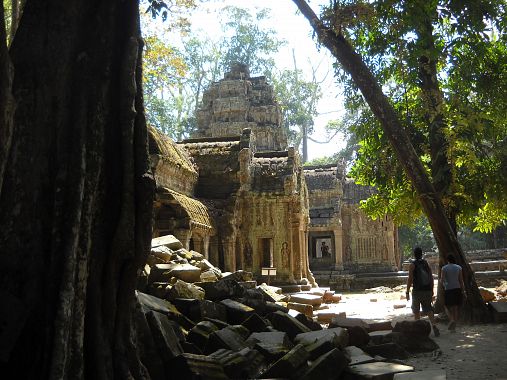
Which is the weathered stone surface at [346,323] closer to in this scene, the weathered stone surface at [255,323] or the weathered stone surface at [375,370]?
the weathered stone surface at [255,323]

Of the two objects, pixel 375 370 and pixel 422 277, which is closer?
pixel 375 370

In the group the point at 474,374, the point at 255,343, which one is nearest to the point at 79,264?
the point at 255,343

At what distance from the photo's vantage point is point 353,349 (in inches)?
256

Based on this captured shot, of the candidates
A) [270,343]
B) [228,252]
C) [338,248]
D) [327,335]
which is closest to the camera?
[270,343]

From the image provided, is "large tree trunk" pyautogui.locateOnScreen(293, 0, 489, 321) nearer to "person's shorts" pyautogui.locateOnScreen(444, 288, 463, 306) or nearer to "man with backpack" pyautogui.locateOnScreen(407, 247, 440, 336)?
"person's shorts" pyautogui.locateOnScreen(444, 288, 463, 306)

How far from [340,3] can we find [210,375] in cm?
812

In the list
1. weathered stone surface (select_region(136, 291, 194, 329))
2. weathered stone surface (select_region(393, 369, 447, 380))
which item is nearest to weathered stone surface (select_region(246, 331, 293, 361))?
weathered stone surface (select_region(136, 291, 194, 329))

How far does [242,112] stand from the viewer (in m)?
29.5

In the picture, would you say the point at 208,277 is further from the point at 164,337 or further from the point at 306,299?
the point at 306,299

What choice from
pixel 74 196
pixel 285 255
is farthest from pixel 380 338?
pixel 285 255

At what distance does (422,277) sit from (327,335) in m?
2.77

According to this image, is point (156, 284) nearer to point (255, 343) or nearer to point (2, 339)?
point (255, 343)

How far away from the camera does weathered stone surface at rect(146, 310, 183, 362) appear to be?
205 inches

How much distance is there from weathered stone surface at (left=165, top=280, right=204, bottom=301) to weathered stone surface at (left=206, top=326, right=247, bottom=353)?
1.20 metres
